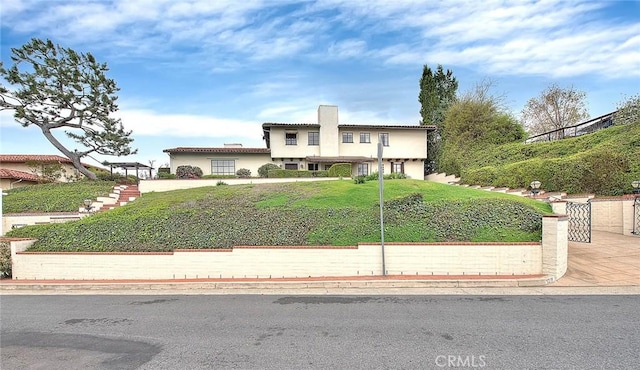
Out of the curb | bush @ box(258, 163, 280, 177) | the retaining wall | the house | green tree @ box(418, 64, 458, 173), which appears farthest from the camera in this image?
green tree @ box(418, 64, 458, 173)

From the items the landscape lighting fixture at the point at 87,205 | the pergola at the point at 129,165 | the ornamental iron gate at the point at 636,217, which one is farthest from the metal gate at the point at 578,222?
the pergola at the point at 129,165

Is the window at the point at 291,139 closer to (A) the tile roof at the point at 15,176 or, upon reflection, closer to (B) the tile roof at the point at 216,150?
(B) the tile roof at the point at 216,150

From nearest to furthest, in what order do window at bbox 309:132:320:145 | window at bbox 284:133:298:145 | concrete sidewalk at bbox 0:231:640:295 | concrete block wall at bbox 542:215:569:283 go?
concrete sidewalk at bbox 0:231:640:295
concrete block wall at bbox 542:215:569:283
window at bbox 284:133:298:145
window at bbox 309:132:320:145

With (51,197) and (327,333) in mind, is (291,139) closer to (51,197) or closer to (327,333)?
(51,197)

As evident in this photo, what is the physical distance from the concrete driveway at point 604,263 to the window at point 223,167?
2356 centimetres

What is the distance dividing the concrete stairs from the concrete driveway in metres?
19.7

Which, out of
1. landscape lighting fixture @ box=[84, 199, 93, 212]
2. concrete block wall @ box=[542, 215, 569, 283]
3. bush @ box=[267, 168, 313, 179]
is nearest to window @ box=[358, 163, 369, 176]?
bush @ box=[267, 168, 313, 179]

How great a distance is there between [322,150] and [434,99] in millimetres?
15749

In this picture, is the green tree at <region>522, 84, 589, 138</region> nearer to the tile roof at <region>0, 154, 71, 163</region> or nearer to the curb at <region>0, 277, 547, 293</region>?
the curb at <region>0, 277, 547, 293</region>

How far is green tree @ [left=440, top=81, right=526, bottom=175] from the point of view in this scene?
26828 mm

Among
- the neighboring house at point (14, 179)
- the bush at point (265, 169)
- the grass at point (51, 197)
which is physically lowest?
the grass at point (51, 197)

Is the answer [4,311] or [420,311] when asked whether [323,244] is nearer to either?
[420,311]

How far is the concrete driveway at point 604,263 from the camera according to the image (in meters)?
7.57

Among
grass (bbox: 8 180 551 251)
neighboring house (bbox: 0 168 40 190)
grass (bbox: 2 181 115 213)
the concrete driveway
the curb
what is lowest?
the curb
